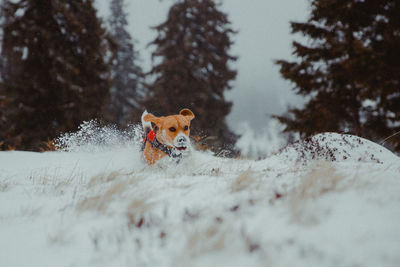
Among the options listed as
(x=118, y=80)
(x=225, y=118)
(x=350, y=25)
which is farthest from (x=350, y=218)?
(x=118, y=80)

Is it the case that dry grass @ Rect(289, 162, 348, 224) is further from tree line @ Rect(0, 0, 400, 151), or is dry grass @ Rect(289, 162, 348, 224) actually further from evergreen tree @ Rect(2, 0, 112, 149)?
evergreen tree @ Rect(2, 0, 112, 149)

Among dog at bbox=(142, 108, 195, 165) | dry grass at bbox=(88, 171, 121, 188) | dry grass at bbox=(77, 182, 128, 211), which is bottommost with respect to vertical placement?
dry grass at bbox=(77, 182, 128, 211)

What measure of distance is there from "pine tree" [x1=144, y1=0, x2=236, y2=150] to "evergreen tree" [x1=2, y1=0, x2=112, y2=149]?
165 inches

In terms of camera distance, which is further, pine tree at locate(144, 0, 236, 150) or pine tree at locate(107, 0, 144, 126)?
pine tree at locate(107, 0, 144, 126)

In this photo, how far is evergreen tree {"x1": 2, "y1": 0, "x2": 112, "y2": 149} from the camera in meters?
9.07

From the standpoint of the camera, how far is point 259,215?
1312 mm

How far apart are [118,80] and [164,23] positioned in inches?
354

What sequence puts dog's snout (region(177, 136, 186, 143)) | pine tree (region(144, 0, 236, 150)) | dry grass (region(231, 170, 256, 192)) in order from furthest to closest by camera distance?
pine tree (region(144, 0, 236, 150))
dog's snout (region(177, 136, 186, 143))
dry grass (region(231, 170, 256, 192))

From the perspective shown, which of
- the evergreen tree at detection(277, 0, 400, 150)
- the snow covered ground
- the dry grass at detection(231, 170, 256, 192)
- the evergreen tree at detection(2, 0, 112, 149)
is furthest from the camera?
the evergreen tree at detection(2, 0, 112, 149)

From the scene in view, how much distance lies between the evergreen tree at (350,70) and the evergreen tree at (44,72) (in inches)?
356

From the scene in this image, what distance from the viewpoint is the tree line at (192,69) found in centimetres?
676

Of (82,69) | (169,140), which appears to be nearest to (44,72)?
(82,69)

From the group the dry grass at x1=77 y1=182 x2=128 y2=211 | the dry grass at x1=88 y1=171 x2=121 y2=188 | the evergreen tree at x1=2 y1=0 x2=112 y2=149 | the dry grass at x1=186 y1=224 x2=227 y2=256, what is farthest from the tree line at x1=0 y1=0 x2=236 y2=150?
the dry grass at x1=186 y1=224 x2=227 y2=256

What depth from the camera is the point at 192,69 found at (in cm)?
1296
